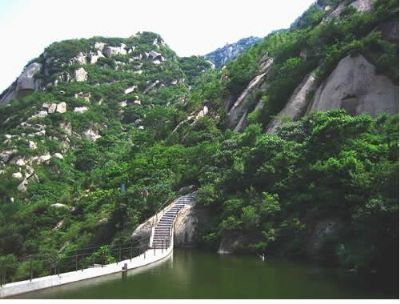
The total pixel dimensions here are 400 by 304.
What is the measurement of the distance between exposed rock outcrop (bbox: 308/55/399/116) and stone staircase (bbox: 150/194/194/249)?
41.8 ft

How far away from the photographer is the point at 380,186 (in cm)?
1923

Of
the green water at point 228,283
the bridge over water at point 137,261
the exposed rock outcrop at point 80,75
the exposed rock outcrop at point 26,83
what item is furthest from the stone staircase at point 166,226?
→ the exposed rock outcrop at point 26,83

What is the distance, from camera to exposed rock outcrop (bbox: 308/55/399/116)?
109ft

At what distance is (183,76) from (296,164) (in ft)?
360

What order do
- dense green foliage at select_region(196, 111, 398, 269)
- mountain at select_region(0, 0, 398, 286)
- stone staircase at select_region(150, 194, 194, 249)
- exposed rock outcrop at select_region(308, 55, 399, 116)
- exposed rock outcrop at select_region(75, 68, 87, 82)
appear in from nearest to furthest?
dense green foliage at select_region(196, 111, 398, 269)
mountain at select_region(0, 0, 398, 286)
stone staircase at select_region(150, 194, 194, 249)
exposed rock outcrop at select_region(308, 55, 399, 116)
exposed rock outcrop at select_region(75, 68, 87, 82)

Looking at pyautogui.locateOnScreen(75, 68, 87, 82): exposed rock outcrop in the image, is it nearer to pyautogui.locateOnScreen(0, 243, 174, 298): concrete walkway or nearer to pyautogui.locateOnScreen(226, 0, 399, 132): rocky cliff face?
pyautogui.locateOnScreen(226, 0, 399, 132): rocky cliff face

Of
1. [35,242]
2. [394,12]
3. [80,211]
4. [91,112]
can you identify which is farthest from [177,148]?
[91,112]

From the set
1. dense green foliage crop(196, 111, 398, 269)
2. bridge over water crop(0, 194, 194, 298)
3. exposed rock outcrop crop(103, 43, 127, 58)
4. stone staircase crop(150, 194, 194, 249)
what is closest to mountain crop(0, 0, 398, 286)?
dense green foliage crop(196, 111, 398, 269)

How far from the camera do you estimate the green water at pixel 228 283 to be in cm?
1583

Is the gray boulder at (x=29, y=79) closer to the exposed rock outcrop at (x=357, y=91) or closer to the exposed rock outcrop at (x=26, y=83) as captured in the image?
the exposed rock outcrop at (x=26, y=83)

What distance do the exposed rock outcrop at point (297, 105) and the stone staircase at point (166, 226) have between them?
10075mm

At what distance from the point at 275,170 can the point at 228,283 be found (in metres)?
12.1

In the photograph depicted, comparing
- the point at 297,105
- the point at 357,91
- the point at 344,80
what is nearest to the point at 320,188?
the point at 357,91

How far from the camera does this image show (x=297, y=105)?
40062 millimetres
